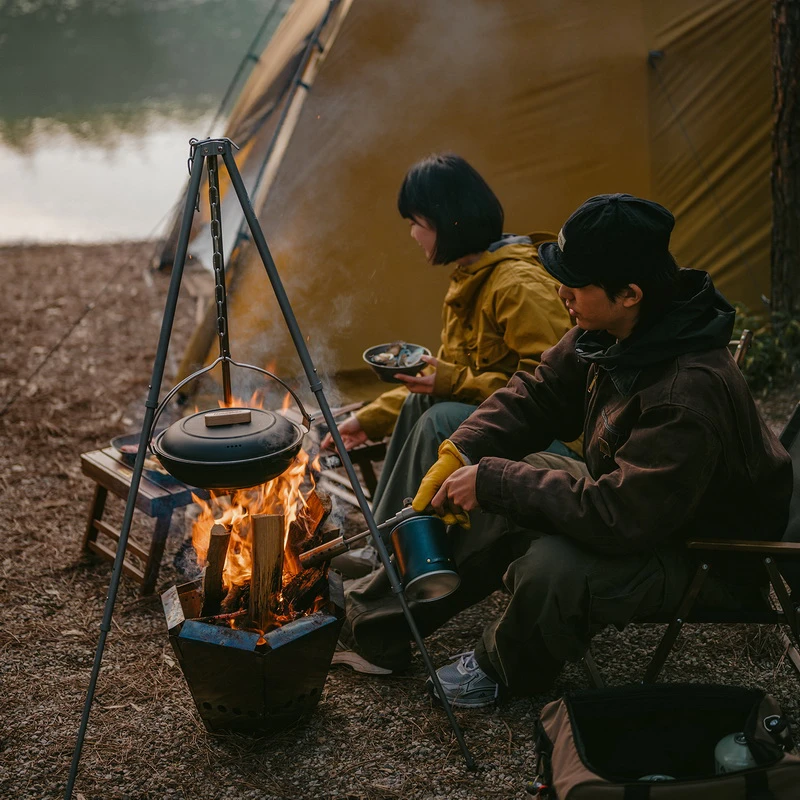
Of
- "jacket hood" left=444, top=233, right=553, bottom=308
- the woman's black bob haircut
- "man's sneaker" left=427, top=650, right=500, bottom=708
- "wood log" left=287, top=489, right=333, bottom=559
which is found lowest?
"man's sneaker" left=427, top=650, right=500, bottom=708

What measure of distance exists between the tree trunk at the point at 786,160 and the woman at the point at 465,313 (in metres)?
2.16

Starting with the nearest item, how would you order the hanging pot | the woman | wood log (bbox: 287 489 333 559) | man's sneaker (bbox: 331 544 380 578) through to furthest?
the hanging pot → wood log (bbox: 287 489 333 559) → the woman → man's sneaker (bbox: 331 544 380 578)

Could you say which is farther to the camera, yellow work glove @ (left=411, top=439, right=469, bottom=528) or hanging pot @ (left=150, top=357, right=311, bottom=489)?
yellow work glove @ (left=411, top=439, right=469, bottom=528)

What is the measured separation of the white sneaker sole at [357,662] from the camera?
2.73m

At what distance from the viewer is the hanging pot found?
2199mm

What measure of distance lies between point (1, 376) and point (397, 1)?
3302 millimetres

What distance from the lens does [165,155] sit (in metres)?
14.5

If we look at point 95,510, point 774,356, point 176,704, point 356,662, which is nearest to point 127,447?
point 95,510

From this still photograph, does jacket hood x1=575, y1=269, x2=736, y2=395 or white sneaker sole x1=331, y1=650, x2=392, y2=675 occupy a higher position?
jacket hood x1=575, y1=269, x2=736, y2=395

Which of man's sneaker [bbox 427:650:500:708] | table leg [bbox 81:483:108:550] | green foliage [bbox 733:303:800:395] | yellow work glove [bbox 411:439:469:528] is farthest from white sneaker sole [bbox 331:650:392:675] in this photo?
green foliage [bbox 733:303:800:395]

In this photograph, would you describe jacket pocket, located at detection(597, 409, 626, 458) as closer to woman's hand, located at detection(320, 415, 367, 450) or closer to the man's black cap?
the man's black cap

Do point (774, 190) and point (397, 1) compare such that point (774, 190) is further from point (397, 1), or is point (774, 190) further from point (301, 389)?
point (301, 389)

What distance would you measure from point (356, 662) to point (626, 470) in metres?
1.13

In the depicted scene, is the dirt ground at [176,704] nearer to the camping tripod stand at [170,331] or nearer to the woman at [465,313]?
the camping tripod stand at [170,331]
